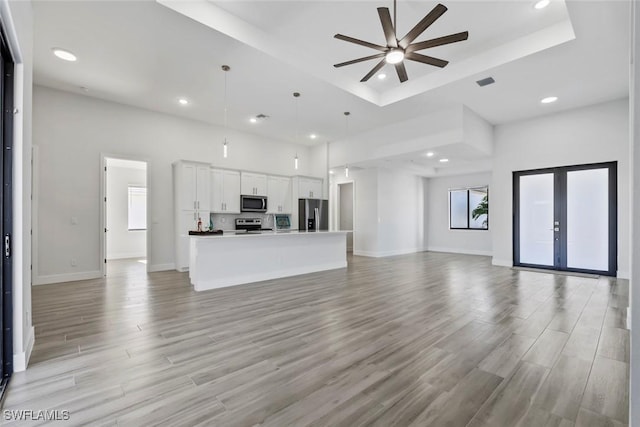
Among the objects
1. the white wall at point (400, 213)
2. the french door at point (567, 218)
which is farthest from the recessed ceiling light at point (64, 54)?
A: the french door at point (567, 218)

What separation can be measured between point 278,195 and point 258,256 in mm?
3082

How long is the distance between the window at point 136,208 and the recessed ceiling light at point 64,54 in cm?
521

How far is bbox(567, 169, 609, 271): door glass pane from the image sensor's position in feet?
19.0

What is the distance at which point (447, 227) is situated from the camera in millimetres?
10289

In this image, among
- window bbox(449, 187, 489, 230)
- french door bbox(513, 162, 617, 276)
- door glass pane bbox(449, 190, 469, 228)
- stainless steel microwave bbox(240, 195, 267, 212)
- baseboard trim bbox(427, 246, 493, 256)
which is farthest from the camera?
door glass pane bbox(449, 190, 469, 228)

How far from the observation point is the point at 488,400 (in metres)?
1.93

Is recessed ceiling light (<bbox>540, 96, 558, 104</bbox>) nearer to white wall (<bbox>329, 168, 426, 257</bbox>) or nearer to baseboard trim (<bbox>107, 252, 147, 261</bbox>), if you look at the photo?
white wall (<bbox>329, 168, 426, 257</bbox>)

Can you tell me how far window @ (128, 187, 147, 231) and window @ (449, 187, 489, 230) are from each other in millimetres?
10049

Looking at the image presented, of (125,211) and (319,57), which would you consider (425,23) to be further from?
(125,211)

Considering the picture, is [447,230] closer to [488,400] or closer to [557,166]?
[557,166]

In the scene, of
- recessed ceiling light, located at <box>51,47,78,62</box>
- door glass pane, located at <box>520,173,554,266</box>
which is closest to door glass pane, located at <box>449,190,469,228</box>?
door glass pane, located at <box>520,173,554,266</box>

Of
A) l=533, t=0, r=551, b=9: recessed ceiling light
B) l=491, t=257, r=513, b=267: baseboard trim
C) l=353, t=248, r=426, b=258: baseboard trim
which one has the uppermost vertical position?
l=533, t=0, r=551, b=9: recessed ceiling light

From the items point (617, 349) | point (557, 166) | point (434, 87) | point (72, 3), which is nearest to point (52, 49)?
point (72, 3)

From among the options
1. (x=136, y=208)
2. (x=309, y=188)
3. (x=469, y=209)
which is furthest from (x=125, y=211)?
(x=469, y=209)
